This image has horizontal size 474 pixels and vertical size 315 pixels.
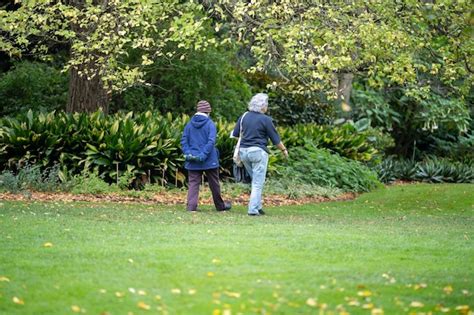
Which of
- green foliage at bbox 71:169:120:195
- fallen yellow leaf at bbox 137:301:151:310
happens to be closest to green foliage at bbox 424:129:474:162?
green foliage at bbox 71:169:120:195

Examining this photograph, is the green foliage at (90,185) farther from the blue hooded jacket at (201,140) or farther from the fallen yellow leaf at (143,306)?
the fallen yellow leaf at (143,306)

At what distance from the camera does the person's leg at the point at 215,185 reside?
50.5ft

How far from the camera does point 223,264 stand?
907 centimetres

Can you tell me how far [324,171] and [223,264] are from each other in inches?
523

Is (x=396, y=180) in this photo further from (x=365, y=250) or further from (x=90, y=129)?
(x=365, y=250)

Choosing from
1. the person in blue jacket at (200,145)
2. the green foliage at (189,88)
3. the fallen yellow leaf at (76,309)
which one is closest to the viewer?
Result: the fallen yellow leaf at (76,309)

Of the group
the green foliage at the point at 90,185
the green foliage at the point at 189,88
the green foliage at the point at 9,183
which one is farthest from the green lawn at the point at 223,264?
the green foliage at the point at 189,88

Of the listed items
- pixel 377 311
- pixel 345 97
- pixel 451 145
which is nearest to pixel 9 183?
pixel 377 311

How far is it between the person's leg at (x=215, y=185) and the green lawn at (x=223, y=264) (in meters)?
0.85

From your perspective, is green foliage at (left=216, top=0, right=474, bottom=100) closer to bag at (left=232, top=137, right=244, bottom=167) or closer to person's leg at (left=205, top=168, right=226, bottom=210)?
bag at (left=232, top=137, right=244, bottom=167)

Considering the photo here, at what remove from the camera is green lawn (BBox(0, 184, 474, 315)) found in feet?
24.4

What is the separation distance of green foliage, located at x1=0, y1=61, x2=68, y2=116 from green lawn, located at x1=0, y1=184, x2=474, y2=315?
9278 millimetres

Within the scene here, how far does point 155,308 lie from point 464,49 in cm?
1238

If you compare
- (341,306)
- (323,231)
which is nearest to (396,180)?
(323,231)
